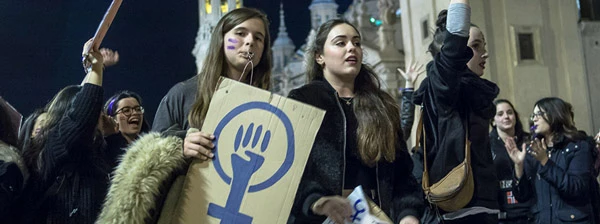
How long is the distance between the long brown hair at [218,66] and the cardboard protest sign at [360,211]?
726mm

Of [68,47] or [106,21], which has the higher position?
[68,47]

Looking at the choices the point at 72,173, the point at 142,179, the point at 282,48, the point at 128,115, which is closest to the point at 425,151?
the point at 142,179

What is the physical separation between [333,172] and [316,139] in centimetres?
17

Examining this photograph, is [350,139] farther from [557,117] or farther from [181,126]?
[557,117]

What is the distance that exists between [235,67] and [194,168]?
0.69 metres

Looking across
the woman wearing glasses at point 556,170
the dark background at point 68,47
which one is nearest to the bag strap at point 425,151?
the woman wearing glasses at point 556,170

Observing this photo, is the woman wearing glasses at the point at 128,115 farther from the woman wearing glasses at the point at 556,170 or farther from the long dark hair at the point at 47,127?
the woman wearing glasses at the point at 556,170

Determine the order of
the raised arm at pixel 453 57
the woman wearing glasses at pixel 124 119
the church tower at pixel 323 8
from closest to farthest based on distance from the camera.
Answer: the raised arm at pixel 453 57 → the woman wearing glasses at pixel 124 119 → the church tower at pixel 323 8

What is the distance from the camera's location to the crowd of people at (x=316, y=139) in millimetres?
2535

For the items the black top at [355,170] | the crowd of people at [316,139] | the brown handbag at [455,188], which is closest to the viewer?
the crowd of people at [316,139]

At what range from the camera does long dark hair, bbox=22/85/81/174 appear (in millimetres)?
3408

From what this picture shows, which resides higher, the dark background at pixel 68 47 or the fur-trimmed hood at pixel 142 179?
the dark background at pixel 68 47

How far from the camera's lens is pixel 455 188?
10.4 feet

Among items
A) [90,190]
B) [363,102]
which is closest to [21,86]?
[90,190]
